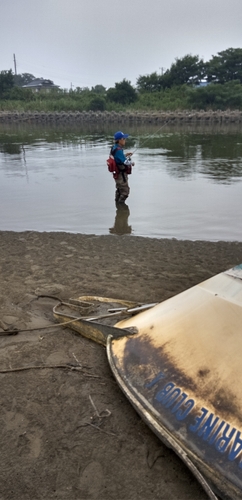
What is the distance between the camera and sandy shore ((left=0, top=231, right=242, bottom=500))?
7.25 feet

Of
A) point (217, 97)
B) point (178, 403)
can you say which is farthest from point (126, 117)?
point (178, 403)

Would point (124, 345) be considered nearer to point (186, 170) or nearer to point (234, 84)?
→ point (186, 170)

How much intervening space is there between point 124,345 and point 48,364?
0.66 metres

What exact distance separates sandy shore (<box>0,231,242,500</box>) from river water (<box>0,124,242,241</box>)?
2.40 metres

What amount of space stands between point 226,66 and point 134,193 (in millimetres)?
45025

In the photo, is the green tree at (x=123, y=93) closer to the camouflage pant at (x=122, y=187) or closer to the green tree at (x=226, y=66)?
the green tree at (x=226, y=66)

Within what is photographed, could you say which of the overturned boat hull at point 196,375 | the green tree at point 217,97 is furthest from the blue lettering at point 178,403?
the green tree at point 217,97

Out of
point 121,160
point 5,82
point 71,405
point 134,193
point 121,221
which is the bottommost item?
point 71,405

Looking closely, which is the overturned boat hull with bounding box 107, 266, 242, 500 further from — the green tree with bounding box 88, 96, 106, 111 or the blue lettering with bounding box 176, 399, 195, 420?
the green tree with bounding box 88, 96, 106, 111

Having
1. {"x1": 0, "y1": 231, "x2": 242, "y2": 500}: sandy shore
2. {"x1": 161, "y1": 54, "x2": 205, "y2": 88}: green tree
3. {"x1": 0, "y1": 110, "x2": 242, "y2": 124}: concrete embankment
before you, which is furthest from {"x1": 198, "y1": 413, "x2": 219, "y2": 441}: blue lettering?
{"x1": 161, "y1": 54, "x2": 205, "y2": 88}: green tree

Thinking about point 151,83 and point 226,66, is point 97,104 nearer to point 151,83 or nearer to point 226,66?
point 151,83

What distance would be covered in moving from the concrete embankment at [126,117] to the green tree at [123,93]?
851 centimetres

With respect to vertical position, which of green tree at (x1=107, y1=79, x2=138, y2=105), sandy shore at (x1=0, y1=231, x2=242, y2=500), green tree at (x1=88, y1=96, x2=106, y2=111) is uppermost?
green tree at (x1=107, y1=79, x2=138, y2=105)

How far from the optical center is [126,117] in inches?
1599
